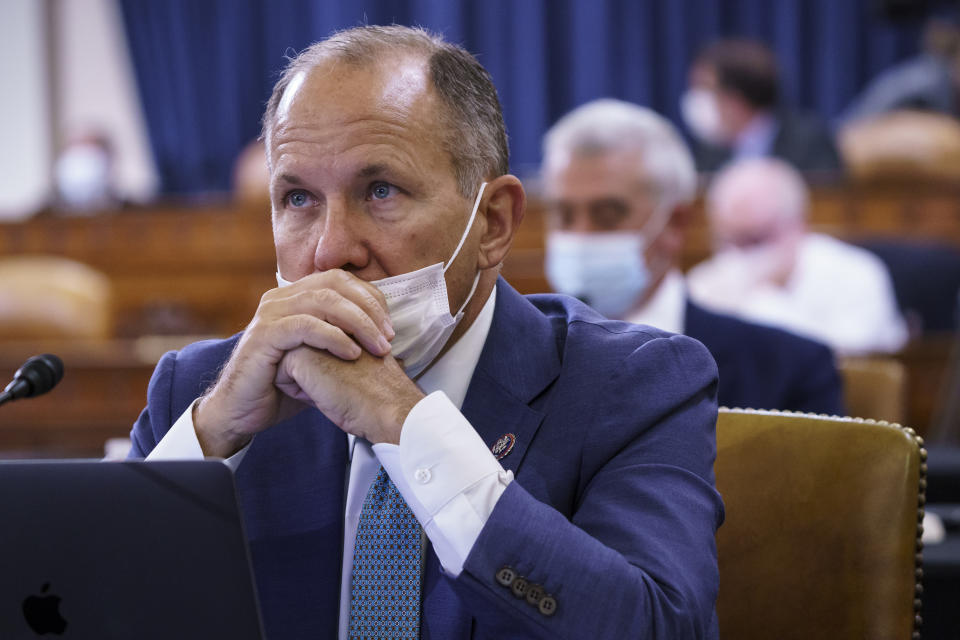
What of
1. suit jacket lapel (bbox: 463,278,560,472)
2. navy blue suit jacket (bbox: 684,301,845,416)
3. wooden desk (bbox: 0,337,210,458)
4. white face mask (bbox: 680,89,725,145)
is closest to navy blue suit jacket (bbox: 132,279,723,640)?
suit jacket lapel (bbox: 463,278,560,472)

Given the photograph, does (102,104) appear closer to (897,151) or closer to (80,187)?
(80,187)

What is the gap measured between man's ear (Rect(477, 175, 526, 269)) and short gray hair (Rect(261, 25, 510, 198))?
1.0 inches

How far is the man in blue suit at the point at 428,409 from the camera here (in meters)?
1.24

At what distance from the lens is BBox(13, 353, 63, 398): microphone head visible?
144 cm

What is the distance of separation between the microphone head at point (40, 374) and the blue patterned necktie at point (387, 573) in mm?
427

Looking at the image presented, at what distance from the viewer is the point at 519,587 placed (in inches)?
47.7

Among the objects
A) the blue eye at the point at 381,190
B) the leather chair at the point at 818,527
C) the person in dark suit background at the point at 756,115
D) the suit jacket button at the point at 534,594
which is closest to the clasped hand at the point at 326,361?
the blue eye at the point at 381,190

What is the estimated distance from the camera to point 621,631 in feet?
3.96

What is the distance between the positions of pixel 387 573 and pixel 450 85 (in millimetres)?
619

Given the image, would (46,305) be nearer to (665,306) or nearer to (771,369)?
(665,306)

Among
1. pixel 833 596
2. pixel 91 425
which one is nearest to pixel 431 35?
pixel 833 596

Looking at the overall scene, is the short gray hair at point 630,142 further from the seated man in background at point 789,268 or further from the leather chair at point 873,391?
the seated man in background at point 789,268

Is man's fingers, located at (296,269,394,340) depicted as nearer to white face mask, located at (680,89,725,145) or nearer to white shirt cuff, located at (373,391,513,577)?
white shirt cuff, located at (373,391,513,577)

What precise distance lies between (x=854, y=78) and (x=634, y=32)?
5.56 ft
